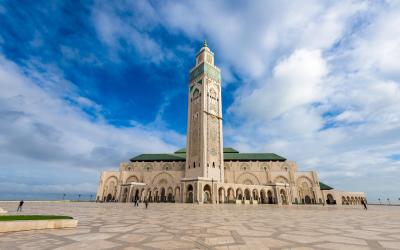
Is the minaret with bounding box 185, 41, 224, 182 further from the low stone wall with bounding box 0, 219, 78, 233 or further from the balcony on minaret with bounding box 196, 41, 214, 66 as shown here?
the low stone wall with bounding box 0, 219, 78, 233

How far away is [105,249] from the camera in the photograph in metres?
3.62

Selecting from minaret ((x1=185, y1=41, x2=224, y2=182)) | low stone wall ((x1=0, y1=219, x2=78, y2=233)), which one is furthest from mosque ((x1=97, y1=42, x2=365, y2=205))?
low stone wall ((x1=0, y1=219, x2=78, y2=233))

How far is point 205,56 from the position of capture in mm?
52625

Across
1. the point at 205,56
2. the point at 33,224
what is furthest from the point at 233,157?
the point at 33,224

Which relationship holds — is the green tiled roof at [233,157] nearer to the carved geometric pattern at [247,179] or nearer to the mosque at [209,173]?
the mosque at [209,173]

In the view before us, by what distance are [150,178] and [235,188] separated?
22658 mm

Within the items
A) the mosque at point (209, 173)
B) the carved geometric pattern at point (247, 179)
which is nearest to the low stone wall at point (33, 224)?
the mosque at point (209, 173)

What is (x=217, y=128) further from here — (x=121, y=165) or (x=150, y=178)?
(x=121, y=165)

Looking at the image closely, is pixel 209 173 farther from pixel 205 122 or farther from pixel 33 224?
pixel 33 224

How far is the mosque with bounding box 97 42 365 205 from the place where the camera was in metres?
42.6

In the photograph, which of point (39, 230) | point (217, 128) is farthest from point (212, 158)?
point (39, 230)

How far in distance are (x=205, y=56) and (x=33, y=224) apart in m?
51.5

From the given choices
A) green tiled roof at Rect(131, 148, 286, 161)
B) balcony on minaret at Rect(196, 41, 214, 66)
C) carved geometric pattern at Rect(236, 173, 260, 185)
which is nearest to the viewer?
carved geometric pattern at Rect(236, 173, 260, 185)

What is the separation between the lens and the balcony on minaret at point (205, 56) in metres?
52.9
